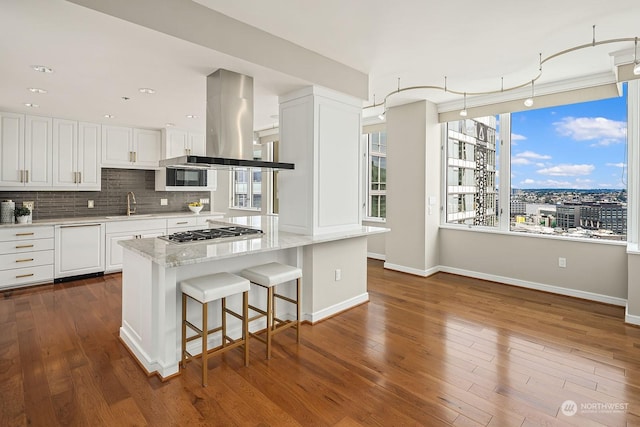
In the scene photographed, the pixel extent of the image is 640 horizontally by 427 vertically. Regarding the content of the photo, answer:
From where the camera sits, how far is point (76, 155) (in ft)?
16.7

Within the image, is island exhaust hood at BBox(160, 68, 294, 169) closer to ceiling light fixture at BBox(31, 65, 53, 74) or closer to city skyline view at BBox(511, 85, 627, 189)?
ceiling light fixture at BBox(31, 65, 53, 74)

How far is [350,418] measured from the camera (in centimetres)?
197

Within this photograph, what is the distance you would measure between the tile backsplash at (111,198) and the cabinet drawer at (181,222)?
656 mm

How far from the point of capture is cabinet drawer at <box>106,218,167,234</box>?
5117 millimetres

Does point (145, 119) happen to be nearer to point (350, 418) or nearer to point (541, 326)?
point (350, 418)

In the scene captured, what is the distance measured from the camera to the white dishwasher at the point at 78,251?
4.68m

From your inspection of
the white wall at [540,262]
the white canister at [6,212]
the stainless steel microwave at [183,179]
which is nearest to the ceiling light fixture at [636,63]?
the white wall at [540,262]

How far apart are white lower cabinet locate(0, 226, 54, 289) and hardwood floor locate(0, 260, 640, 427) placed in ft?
2.73

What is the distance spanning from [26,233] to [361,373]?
15.4ft

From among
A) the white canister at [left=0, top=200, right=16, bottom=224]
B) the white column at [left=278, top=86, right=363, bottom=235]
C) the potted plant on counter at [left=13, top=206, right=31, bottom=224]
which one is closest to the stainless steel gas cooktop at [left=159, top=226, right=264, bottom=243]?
the white column at [left=278, top=86, right=363, bottom=235]

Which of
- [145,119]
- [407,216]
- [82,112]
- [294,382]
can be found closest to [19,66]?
[82,112]

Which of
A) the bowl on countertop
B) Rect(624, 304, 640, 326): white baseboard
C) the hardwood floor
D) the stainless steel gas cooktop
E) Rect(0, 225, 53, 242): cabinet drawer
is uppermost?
the bowl on countertop

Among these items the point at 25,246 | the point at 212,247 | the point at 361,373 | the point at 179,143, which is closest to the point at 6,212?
the point at 25,246

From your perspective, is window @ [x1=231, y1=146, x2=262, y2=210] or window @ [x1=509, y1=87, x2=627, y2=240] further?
window @ [x1=231, y1=146, x2=262, y2=210]
